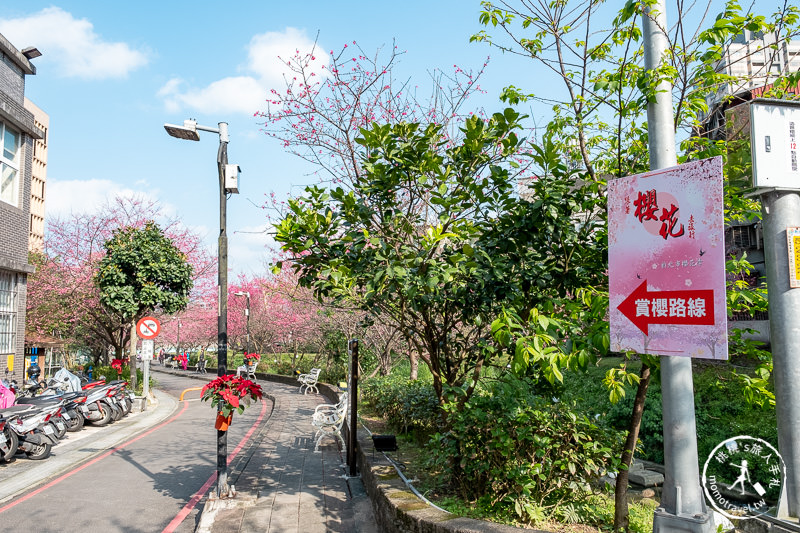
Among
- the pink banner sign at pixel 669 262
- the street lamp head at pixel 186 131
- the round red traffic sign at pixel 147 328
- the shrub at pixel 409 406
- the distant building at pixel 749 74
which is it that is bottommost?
the shrub at pixel 409 406

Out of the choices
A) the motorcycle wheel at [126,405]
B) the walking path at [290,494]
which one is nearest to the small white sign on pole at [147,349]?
the motorcycle wheel at [126,405]

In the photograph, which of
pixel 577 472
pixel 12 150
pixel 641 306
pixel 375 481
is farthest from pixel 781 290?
pixel 12 150

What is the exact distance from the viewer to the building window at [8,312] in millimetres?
14445

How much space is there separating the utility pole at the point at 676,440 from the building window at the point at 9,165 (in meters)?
16.0

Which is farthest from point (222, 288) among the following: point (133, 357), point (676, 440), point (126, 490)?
point (133, 357)

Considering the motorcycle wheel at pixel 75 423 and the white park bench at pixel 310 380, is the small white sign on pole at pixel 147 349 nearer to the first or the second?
the motorcycle wheel at pixel 75 423

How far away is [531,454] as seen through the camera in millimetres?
4805

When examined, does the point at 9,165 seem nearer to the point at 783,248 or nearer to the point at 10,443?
the point at 10,443

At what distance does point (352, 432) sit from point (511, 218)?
474 cm

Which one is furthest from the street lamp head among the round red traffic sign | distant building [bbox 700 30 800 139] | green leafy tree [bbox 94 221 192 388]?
green leafy tree [bbox 94 221 192 388]

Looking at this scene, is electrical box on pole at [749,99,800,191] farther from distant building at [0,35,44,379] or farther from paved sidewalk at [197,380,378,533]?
distant building at [0,35,44,379]

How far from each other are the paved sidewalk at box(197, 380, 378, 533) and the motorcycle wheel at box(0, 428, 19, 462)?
378 centimetres

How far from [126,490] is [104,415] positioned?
7177 millimetres

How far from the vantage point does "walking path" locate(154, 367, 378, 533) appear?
6.36 metres
